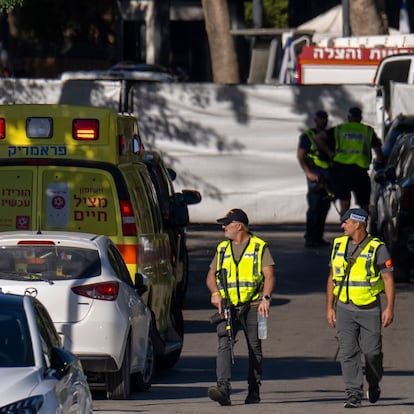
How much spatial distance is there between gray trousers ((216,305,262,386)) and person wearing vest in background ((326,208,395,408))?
0.63m

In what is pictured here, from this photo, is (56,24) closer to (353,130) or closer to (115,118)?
(353,130)

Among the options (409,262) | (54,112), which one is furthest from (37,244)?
(409,262)


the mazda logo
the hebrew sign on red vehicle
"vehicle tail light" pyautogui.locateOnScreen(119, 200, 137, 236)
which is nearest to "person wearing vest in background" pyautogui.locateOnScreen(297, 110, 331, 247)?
the hebrew sign on red vehicle

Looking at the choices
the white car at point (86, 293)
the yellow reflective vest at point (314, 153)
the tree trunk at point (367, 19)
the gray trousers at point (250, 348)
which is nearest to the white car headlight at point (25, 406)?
the white car at point (86, 293)

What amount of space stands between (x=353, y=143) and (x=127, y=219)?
8750 millimetres

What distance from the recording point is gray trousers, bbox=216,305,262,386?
11.1 metres

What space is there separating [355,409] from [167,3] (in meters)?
38.9

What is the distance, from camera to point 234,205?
23922 mm

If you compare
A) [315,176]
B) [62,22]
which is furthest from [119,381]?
[62,22]

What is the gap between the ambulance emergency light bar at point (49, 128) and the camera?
504 inches

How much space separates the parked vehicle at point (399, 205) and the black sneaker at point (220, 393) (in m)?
7.08

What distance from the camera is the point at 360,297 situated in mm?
11219

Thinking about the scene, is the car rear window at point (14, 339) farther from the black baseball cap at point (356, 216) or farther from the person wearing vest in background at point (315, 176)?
the person wearing vest in background at point (315, 176)

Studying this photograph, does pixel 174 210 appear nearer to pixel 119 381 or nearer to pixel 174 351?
pixel 174 351
